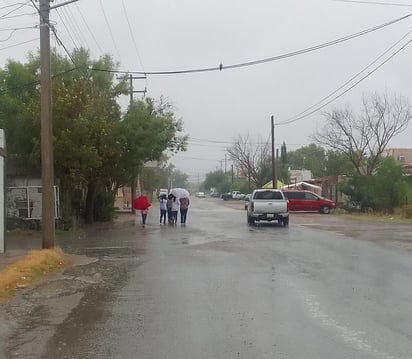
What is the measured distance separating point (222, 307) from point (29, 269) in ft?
17.4

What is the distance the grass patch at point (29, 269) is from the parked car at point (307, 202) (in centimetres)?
3205

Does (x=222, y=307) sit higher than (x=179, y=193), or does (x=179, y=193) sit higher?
(x=179, y=193)

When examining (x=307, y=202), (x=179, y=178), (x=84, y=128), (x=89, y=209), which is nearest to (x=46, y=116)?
(x=84, y=128)

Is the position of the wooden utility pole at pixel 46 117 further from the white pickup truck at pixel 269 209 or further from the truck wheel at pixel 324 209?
the truck wheel at pixel 324 209

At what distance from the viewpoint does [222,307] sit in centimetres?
916

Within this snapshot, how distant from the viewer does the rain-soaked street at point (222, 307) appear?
22.6 feet

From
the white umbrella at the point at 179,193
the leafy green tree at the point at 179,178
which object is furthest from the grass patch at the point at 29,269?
the leafy green tree at the point at 179,178

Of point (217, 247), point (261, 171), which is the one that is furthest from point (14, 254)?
point (261, 171)

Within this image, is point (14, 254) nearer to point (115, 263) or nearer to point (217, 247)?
point (115, 263)

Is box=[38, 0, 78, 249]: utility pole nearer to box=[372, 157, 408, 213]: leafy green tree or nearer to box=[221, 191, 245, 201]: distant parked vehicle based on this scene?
box=[372, 157, 408, 213]: leafy green tree

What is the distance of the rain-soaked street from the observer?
6883mm

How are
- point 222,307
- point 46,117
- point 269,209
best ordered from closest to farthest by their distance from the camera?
point 222,307, point 46,117, point 269,209

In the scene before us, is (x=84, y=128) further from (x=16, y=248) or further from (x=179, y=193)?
(x=179, y=193)

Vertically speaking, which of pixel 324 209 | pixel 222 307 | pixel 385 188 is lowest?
pixel 222 307
